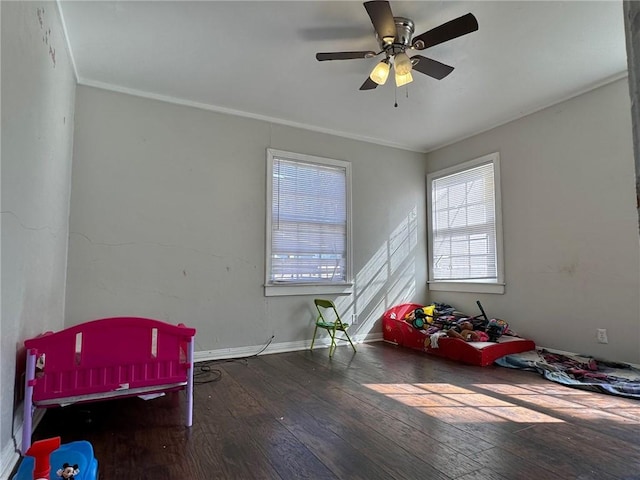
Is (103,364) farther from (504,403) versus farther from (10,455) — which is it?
(504,403)

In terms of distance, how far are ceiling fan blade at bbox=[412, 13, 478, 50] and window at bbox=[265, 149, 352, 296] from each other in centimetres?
215

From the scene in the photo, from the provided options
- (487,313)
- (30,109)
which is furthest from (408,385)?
(30,109)

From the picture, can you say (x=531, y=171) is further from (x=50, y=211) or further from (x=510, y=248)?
(x=50, y=211)

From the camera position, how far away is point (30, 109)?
1.91 meters

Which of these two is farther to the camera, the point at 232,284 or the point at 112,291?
the point at 232,284

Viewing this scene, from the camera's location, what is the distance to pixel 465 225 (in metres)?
4.76

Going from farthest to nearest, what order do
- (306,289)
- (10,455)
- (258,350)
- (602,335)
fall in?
(306,289) < (258,350) < (602,335) < (10,455)

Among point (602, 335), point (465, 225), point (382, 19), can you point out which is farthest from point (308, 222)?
point (602, 335)

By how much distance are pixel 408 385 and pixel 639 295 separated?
2.18 metres

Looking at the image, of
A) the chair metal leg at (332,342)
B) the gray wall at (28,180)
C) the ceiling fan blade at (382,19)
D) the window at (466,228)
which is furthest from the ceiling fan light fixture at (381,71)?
the chair metal leg at (332,342)

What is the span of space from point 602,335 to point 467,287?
1.50m

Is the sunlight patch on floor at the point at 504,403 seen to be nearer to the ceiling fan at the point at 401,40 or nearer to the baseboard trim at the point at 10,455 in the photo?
the baseboard trim at the point at 10,455

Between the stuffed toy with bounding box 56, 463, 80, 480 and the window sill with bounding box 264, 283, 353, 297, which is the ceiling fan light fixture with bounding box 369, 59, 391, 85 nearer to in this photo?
the window sill with bounding box 264, 283, 353, 297

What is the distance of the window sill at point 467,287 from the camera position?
4.30m
